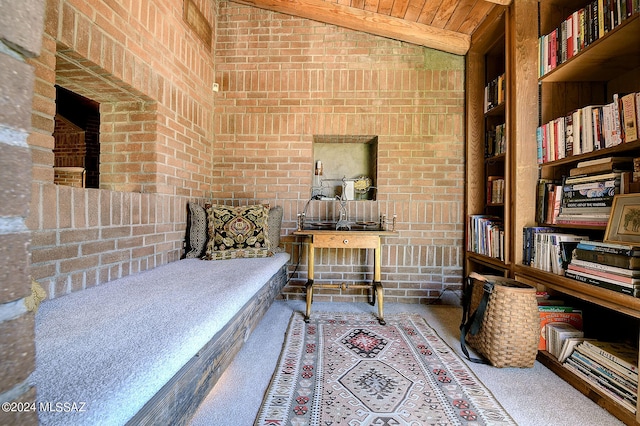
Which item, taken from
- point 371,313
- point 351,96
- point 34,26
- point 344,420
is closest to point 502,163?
point 351,96

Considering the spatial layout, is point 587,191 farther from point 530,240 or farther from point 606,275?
point 606,275

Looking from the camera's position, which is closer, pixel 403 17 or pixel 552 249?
pixel 552 249

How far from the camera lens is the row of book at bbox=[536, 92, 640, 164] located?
4.78 feet

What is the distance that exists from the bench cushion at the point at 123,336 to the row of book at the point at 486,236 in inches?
78.9

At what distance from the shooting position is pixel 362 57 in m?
2.89

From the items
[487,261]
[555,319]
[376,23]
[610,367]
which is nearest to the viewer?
[610,367]

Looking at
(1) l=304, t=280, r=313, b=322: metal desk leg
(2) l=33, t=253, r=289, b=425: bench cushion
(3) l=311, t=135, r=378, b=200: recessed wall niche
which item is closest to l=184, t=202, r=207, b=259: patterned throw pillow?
(2) l=33, t=253, r=289, b=425: bench cushion

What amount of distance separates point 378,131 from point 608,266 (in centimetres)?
204

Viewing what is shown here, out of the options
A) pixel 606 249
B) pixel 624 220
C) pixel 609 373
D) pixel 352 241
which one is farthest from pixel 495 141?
pixel 609 373

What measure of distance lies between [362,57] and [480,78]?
1.20 meters

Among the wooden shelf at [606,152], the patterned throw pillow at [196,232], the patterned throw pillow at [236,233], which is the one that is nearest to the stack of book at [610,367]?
the wooden shelf at [606,152]

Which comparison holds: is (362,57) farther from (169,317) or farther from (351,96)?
(169,317)

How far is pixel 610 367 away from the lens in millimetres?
1402

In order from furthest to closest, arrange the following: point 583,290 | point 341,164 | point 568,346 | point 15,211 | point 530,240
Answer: point 341,164 < point 530,240 < point 568,346 < point 583,290 < point 15,211
